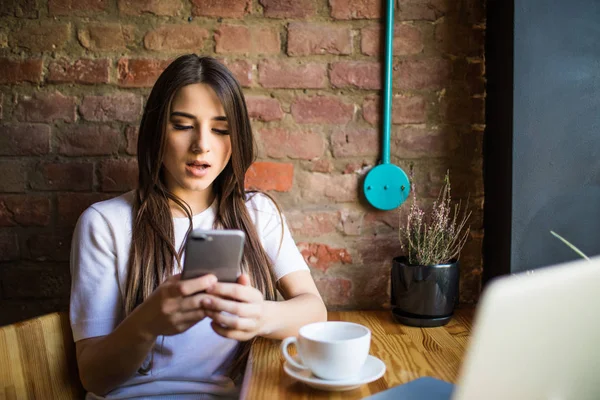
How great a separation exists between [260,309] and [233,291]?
94mm

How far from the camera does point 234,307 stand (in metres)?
0.91

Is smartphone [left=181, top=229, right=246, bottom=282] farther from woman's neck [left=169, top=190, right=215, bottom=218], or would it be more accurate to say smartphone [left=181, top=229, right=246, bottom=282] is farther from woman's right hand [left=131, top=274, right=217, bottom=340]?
woman's neck [left=169, top=190, right=215, bottom=218]

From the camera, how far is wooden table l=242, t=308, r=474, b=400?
86 centimetres

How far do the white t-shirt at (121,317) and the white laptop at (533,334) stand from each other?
2.56 feet

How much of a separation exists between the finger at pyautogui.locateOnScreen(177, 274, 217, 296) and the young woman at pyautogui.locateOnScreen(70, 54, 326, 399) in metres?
0.20

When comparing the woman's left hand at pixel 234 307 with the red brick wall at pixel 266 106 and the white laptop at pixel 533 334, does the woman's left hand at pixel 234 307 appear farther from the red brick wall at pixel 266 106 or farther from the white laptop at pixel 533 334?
the red brick wall at pixel 266 106

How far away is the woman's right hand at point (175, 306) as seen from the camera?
0.86 metres

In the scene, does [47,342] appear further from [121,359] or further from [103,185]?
[103,185]

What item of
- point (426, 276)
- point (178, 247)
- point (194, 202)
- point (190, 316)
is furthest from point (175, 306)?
point (426, 276)

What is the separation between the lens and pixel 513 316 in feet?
1.67

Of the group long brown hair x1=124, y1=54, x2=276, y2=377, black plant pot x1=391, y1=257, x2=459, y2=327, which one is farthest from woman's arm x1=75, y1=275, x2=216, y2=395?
black plant pot x1=391, y1=257, x2=459, y2=327

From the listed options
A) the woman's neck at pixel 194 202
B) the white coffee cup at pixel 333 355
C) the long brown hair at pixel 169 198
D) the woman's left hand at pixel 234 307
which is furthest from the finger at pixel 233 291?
the woman's neck at pixel 194 202

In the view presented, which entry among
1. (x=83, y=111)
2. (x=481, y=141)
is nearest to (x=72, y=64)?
(x=83, y=111)

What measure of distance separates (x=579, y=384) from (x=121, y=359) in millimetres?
803
